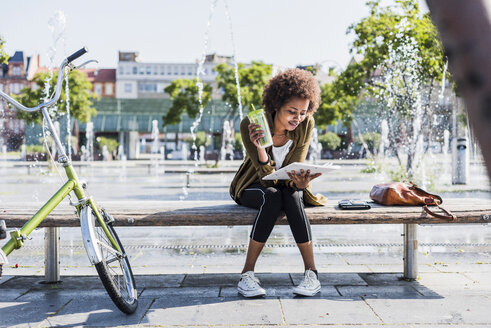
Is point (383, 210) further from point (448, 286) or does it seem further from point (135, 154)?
point (135, 154)

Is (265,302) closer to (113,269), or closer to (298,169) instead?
(298,169)

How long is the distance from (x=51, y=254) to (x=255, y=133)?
1.71 meters

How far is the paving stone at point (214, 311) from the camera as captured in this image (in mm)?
3076

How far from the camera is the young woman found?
3.56 meters

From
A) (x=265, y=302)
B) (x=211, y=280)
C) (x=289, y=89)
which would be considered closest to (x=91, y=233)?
(x=265, y=302)

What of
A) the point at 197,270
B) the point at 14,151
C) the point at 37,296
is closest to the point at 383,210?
the point at 197,270

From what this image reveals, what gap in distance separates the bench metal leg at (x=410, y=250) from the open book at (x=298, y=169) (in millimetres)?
957

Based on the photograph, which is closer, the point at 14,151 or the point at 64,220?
the point at 64,220

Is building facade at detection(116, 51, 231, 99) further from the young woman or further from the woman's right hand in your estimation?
the woman's right hand

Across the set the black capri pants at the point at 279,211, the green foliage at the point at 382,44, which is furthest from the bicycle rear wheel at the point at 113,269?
the green foliage at the point at 382,44

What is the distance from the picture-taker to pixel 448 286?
388cm

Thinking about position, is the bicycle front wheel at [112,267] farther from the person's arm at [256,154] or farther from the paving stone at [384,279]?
the paving stone at [384,279]

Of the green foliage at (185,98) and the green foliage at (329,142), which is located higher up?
the green foliage at (185,98)

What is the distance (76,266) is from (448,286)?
2.94m
